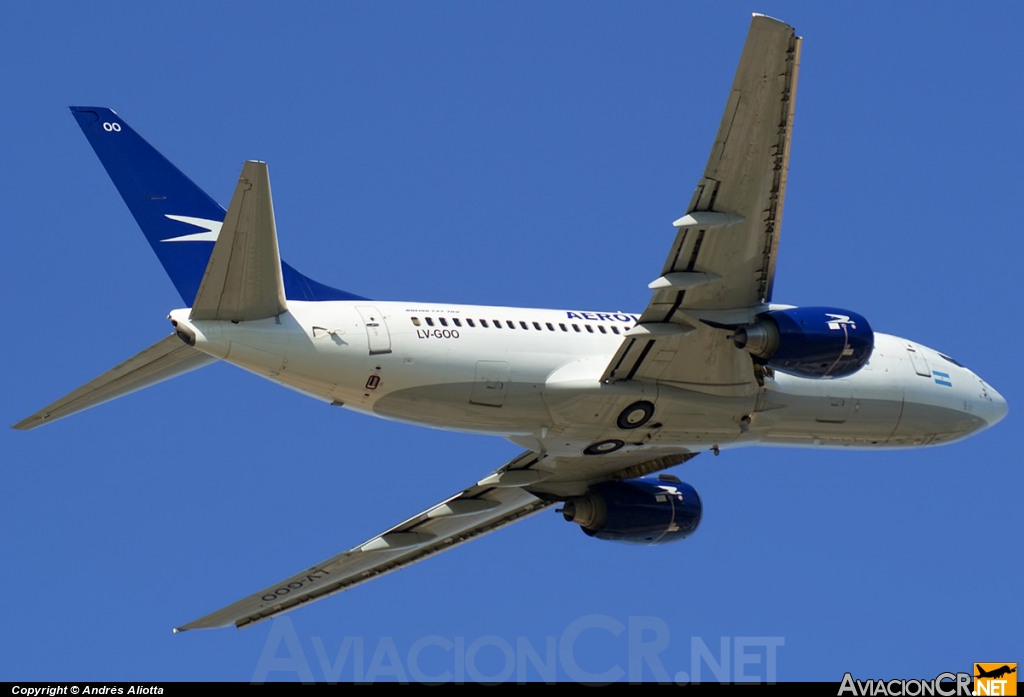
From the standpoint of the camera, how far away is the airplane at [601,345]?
88.6ft

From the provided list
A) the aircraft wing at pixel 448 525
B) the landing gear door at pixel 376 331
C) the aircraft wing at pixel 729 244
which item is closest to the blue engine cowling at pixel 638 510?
the aircraft wing at pixel 448 525

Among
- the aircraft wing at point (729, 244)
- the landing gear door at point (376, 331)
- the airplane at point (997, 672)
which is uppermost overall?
the aircraft wing at point (729, 244)

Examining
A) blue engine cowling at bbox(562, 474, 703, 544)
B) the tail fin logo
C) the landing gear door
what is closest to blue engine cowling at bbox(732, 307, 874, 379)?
the landing gear door

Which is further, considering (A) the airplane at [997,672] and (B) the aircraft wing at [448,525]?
(B) the aircraft wing at [448,525]

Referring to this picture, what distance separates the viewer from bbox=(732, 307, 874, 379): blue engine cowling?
29.9m

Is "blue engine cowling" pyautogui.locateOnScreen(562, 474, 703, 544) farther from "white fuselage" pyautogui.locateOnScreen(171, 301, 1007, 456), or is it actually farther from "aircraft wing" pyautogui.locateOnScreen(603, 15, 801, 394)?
"aircraft wing" pyautogui.locateOnScreen(603, 15, 801, 394)

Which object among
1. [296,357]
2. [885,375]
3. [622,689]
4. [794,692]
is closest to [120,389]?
[296,357]

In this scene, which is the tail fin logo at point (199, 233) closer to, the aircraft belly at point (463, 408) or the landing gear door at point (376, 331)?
the landing gear door at point (376, 331)

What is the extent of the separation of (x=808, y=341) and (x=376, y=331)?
825cm

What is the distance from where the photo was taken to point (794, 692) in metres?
27.7

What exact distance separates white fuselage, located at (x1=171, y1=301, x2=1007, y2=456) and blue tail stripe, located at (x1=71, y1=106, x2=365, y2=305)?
7.56 ft

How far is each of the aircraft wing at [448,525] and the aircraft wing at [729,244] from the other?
5382mm

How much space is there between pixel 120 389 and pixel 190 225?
3717 mm

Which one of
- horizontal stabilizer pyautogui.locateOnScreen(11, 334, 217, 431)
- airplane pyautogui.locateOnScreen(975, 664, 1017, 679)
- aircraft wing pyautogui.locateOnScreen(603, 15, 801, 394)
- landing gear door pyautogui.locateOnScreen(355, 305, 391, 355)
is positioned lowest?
airplane pyautogui.locateOnScreen(975, 664, 1017, 679)
